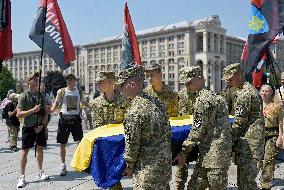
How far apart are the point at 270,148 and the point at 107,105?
2.79 meters

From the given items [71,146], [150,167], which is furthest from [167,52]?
[150,167]

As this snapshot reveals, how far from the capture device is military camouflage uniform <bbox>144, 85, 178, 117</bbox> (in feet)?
20.5

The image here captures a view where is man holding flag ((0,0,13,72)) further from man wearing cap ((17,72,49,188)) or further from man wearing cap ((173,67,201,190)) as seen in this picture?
man wearing cap ((173,67,201,190))

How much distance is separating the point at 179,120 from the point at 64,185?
8.03 feet

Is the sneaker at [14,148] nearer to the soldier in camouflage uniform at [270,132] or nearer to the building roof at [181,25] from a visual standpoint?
the soldier in camouflage uniform at [270,132]

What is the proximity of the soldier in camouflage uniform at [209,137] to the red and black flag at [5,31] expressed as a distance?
5.46 m

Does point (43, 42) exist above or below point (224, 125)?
above

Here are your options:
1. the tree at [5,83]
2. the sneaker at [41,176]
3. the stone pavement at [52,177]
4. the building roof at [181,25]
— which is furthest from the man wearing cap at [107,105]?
the tree at [5,83]

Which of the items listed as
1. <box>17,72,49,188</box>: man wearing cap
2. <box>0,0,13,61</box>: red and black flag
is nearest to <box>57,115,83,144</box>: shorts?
<box>17,72,49,188</box>: man wearing cap

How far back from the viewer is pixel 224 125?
178 inches

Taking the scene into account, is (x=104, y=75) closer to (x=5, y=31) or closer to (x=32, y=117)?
(x=32, y=117)

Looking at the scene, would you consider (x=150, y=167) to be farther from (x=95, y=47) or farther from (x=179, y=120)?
(x=95, y=47)

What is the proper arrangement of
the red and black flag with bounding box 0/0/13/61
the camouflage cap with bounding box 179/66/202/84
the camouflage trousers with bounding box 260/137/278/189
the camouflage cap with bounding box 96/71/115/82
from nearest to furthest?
Answer: the camouflage cap with bounding box 179/66/202/84 → the camouflage cap with bounding box 96/71/115/82 → the camouflage trousers with bounding box 260/137/278/189 → the red and black flag with bounding box 0/0/13/61

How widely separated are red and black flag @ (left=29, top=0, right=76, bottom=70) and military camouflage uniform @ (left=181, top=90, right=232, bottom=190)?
158 inches
